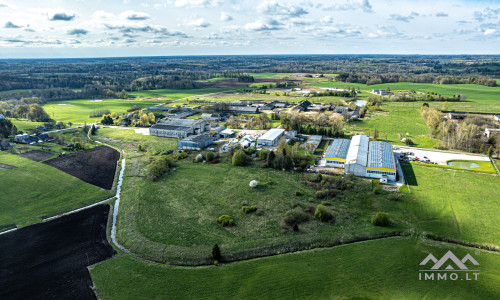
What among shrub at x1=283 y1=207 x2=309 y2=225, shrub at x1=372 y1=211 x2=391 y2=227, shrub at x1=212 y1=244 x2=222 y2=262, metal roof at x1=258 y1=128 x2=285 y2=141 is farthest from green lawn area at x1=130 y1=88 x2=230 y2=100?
shrub at x1=372 y1=211 x2=391 y2=227

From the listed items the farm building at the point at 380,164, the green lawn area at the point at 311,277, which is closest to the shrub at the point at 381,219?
the green lawn area at the point at 311,277

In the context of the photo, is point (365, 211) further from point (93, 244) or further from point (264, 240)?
point (93, 244)

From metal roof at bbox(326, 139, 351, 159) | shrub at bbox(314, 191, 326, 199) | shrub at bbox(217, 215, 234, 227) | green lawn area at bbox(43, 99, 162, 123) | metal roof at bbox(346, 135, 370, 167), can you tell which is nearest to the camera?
shrub at bbox(217, 215, 234, 227)

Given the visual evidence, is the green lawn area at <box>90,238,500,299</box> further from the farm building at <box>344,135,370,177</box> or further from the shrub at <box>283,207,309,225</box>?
the farm building at <box>344,135,370,177</box>

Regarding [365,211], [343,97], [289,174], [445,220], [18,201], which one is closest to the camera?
[445,220]

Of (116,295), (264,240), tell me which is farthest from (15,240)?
(264,240)
